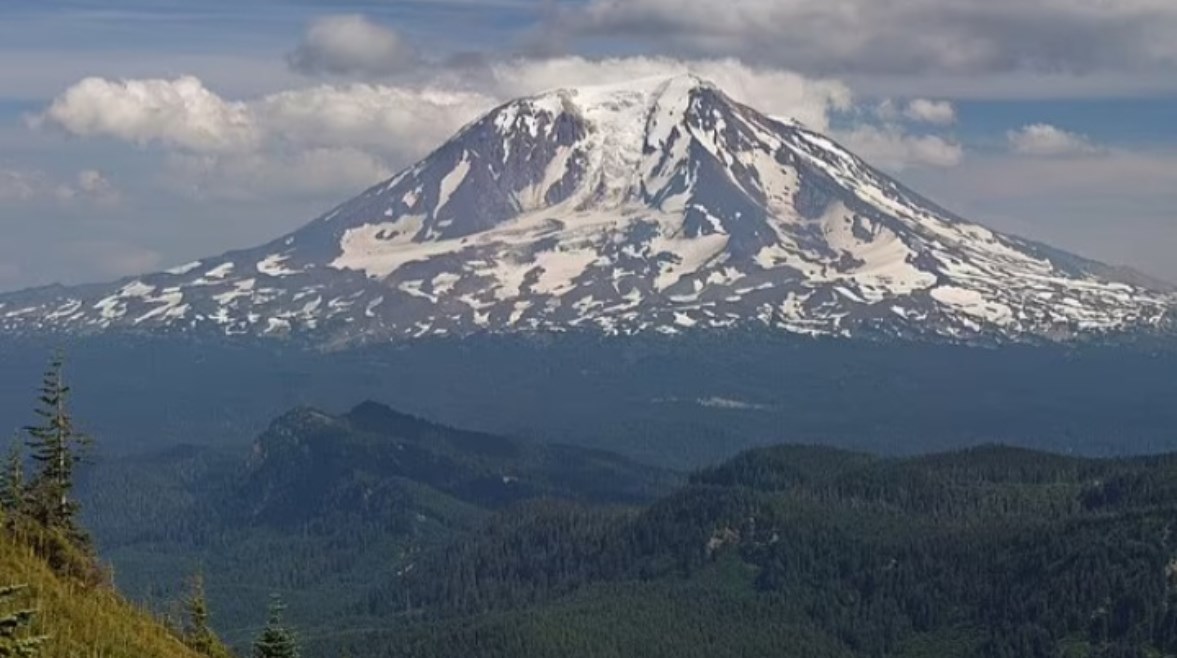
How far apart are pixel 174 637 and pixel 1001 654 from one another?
147941 mm

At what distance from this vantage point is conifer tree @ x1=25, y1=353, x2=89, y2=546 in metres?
72.1

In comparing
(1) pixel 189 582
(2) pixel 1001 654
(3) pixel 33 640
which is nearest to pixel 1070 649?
(2) pixel 1001 654

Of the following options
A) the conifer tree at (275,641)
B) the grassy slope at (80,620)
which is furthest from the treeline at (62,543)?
the grassy slope at (80,620)

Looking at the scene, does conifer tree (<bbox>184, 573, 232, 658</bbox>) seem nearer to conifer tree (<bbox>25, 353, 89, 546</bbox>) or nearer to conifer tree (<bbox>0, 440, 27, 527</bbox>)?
conifer tree (<bbox>25, 353, 89, 546</bbox>)

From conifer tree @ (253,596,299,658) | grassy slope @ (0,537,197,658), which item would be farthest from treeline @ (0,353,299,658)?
grassy slope @ (0,537,197,658)

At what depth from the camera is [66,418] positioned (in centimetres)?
7444

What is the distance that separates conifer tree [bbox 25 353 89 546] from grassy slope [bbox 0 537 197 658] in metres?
7.95

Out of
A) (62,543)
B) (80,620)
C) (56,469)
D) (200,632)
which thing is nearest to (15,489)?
(62,543)

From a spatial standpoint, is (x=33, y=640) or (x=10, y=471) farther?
(x=10, y=471)

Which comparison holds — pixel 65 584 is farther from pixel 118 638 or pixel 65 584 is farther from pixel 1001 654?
pixel 1001 654

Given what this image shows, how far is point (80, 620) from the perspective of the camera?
58.5m

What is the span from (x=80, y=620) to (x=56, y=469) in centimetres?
1755

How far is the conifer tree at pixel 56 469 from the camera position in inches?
2840

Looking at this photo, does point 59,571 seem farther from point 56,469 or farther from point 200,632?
point 56,469
